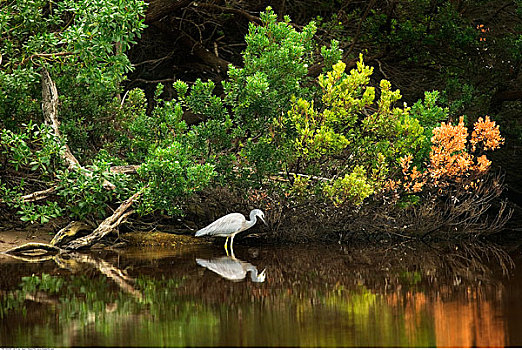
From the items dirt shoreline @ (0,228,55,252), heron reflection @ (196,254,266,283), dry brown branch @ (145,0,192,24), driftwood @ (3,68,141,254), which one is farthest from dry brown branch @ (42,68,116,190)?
heron reflection @ (196,254,266,283)

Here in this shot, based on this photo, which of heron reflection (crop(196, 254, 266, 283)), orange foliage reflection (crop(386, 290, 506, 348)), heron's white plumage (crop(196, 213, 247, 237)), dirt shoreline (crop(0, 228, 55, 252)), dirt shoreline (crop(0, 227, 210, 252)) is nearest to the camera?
orange foliage reflection (crop(386, 290, 506, 348))

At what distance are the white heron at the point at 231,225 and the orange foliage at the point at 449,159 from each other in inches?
98.4

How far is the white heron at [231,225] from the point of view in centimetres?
1118

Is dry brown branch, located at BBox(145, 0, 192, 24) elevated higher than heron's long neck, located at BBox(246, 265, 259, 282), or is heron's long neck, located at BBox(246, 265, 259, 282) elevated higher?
dry brown branch, located at BBox(145, 0, 192, 24)

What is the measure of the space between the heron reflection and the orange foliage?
3.39 meters

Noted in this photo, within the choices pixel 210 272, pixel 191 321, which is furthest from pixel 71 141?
pixel 191 321

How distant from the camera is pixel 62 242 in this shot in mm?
11711

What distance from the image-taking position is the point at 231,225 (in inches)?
440

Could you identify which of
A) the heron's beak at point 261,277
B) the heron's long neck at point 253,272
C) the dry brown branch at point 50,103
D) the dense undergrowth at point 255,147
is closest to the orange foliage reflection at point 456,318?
the heron's beak at point 261,277

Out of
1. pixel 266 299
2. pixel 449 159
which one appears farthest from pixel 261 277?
pixel 449 159

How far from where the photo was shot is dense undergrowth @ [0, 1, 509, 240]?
37.4 ft

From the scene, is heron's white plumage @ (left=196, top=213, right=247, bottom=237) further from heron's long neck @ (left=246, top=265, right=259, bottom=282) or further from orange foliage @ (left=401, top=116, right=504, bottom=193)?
orange foliage @ (left=401, top=116, right=504, bottom=193)

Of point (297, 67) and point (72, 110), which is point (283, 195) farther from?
point (72, 110)

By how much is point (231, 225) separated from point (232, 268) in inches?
72.0
